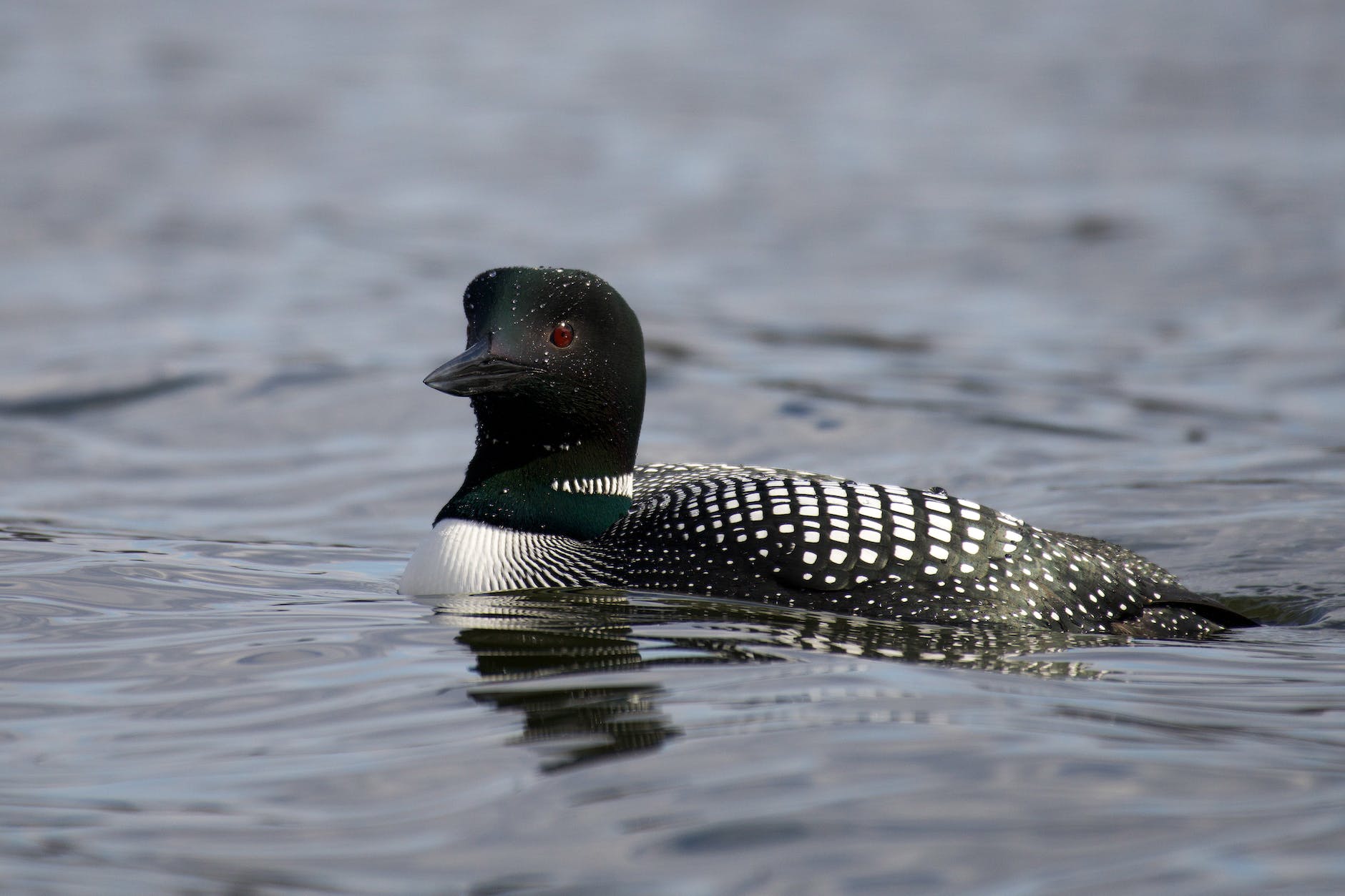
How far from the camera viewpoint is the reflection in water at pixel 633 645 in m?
3.16

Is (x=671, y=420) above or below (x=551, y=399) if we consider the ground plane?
above

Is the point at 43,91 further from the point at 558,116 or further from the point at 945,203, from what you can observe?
the point at 945,203

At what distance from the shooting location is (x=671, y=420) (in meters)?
8.00

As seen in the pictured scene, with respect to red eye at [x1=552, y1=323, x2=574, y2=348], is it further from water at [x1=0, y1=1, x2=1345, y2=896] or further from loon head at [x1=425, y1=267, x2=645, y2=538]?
water at [x1=0, y1=1, x2=1345, y2=896]

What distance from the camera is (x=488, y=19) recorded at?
22047 mm

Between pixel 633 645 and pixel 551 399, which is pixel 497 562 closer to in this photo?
pixel 551 399

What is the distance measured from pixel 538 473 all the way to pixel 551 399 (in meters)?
0.19

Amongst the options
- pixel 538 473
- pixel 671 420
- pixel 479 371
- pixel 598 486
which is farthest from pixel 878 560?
pixel 671 420

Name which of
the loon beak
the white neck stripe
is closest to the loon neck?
the white neck stripe

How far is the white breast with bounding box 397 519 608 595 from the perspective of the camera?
4.13 m

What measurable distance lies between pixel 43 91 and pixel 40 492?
35.8 ft

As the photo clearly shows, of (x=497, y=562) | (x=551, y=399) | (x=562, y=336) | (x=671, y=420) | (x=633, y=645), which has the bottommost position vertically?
(x=633, y=645)

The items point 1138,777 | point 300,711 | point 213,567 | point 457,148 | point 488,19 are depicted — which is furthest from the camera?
point 488,19

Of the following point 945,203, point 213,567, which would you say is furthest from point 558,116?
point 213,567
